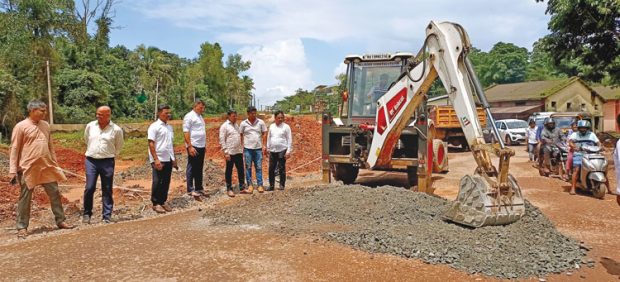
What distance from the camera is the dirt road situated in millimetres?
4320

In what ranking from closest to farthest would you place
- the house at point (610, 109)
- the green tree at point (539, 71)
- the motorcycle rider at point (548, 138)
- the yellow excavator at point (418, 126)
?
the yellow excavator at point (418, 126) < the motorcycle rider at point (548, 138) < the house at point (610, 109) < the green tree at point (539, 71)

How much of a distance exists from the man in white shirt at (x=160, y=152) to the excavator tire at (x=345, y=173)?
393cm

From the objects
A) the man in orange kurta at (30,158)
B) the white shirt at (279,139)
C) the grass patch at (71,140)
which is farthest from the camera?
the grass patch at (71,140)

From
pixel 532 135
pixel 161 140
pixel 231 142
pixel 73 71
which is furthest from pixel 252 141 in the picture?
pixel 73 71

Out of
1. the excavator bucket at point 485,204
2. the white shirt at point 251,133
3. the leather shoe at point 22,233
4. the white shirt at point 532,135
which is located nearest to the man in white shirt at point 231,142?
the white shirt at point 251,133

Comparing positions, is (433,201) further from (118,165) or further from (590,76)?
(118,165)

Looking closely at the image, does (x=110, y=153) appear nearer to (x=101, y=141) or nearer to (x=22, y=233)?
(x=101, y=141)

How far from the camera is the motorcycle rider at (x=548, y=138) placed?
1134 centimetres

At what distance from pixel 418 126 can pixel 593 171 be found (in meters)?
3.39

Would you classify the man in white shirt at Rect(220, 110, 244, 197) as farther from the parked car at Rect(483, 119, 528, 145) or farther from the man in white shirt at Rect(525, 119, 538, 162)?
the parked car at Rect(483, 119, 528, 145)

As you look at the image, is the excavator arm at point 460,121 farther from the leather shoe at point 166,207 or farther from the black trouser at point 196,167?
the leather shoe at point 166,207

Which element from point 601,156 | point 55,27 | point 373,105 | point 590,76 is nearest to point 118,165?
point 373,105

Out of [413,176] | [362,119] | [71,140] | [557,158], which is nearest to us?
[413,176]

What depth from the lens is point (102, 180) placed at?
6.55m
